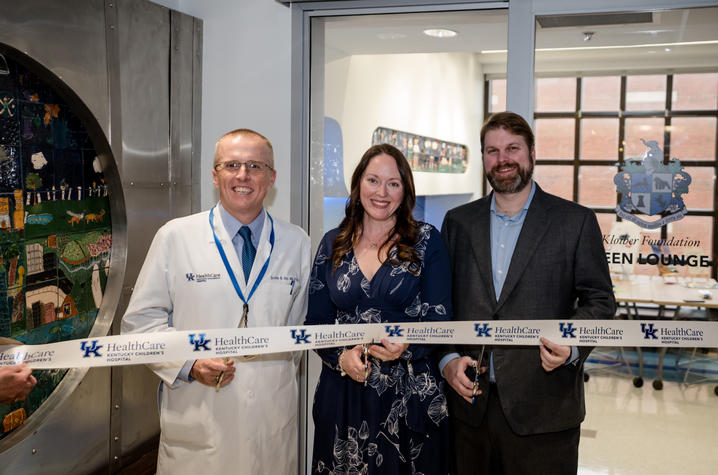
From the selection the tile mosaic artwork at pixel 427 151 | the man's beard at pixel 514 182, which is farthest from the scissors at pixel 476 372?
the tile mosaic artwork at pixel 427 151

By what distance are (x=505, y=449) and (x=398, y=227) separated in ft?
3.32

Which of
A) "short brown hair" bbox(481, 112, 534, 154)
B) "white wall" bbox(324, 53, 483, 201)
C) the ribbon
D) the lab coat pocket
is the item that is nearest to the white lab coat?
the lab coat pocket

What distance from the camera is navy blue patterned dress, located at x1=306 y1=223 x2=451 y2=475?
2.49m

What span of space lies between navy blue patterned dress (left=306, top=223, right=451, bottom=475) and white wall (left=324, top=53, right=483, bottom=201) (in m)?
1.16

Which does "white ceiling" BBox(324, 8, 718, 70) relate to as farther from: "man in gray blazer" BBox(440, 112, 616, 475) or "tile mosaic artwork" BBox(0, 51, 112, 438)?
"tile mosaic artwork" BBox(0, 51, 112, 438)

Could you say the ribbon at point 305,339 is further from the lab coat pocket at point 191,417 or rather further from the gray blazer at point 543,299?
the lab coat pocket at point 191,417

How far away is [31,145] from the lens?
276 cm

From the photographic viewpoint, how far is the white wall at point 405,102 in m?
3.59

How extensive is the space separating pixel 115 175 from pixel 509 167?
77.3 inches

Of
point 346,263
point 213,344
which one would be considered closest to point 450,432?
point 346,263

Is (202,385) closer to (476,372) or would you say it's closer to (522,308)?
(476,372)

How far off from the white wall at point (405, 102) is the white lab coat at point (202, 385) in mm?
1214

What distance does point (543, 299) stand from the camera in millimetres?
2518

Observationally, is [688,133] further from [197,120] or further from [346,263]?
[197,120]
